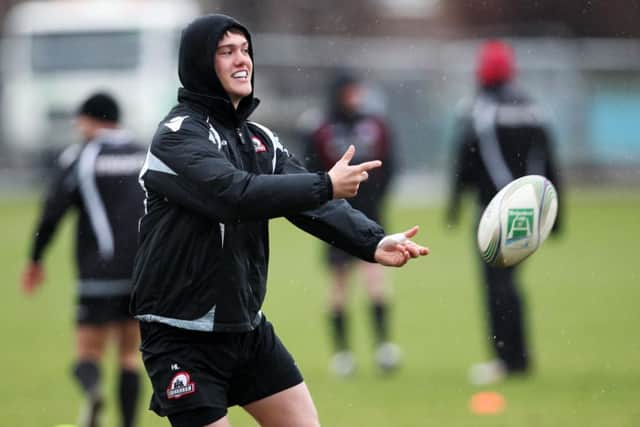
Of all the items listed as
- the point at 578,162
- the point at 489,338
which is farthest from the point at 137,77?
the point at 489,338

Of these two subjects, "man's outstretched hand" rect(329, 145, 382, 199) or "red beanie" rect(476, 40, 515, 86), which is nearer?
"man's outstretched hand" rect(329, 145, 382, 199)

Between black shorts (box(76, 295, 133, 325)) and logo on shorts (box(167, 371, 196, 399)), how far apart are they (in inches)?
111

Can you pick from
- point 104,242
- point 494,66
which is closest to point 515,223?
point 104,242

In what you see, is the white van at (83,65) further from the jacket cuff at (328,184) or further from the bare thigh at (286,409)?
the jacket cuff at (328,184)

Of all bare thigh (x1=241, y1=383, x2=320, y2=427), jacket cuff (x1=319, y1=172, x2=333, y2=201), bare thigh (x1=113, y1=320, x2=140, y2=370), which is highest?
jacket cuff (x1=319, y1=172, x2=333, y2=201)

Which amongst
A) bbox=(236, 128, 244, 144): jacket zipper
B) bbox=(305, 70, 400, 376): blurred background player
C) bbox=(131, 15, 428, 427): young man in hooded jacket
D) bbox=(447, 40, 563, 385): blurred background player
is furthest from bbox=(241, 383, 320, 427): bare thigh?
bbox=(305, 70, 400, 376): blurred background player

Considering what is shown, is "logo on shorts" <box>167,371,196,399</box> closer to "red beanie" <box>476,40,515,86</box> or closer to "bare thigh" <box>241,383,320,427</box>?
"bare thigh" <box>241,383,320,427</box>

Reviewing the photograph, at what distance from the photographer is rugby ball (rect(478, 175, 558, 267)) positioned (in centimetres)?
541

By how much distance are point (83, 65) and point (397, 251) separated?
22.9 metres

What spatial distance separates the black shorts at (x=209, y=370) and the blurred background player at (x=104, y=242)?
104 inches

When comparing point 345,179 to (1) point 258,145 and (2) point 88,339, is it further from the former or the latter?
(2) point 88,339

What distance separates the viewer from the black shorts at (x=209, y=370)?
15.3ft

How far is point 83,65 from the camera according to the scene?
26.9m

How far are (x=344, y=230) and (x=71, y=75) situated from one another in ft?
75.1
